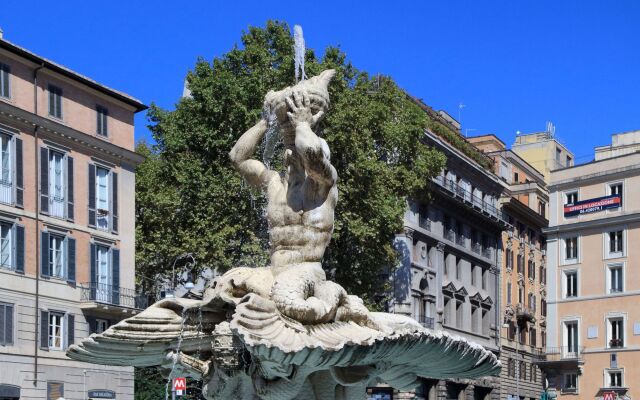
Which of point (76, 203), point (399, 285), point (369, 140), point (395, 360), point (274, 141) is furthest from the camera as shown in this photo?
point (399, 285)

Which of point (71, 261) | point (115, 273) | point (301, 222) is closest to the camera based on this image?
point (301, 222)

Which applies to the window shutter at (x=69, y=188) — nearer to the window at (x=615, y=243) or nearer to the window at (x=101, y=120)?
the window at (x=101, y=120)

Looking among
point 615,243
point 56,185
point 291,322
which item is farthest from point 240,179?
point 615,243

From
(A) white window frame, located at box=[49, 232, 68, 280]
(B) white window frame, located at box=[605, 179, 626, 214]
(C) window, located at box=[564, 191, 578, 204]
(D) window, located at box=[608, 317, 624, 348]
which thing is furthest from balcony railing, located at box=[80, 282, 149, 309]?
(C) window, located at box=[564, 191, 578, 204]

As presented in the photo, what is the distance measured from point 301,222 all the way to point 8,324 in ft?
95.3

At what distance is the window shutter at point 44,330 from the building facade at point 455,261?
19.3 m

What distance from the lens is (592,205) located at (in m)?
66.4

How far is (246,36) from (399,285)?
1943cm

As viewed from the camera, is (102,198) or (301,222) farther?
(102,198)

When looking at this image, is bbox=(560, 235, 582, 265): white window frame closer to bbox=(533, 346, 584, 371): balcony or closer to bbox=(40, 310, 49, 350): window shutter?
bbox=(533, 346, 584, 371): balcony

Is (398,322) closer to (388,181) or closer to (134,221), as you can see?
(388,181)

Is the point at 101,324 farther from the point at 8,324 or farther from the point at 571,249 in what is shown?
the point at 571,249

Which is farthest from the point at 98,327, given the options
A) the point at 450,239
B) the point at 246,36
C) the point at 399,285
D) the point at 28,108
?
the point at 450,239

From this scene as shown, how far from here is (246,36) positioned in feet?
129
